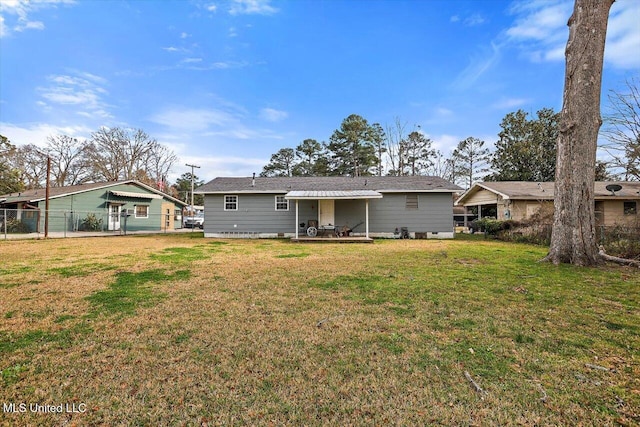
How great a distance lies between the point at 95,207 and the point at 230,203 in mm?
11730

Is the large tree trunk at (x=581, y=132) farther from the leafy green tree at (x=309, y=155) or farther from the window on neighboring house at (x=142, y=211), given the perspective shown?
the leafy green tree at (x=309, y=155)

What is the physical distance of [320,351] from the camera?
112 inches

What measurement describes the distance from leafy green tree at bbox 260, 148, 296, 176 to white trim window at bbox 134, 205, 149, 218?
16850 millimetres

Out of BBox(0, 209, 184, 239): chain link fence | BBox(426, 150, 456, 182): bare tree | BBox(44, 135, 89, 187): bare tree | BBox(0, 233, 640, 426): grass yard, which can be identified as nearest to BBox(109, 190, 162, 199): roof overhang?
BBox(0, 209, 184, 239): chain link fence

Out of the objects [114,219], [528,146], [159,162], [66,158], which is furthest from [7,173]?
[528,146]

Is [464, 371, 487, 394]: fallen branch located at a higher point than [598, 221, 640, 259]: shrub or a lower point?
lower

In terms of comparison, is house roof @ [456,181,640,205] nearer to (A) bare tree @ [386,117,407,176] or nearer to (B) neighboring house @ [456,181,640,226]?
(B) neighboring house @ [456,181,640,226]

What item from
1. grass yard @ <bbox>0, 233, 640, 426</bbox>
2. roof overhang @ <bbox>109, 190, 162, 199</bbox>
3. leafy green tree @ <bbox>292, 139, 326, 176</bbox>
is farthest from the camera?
leafy green tree @ <bbox>292, 139, 326, 176</bbox>

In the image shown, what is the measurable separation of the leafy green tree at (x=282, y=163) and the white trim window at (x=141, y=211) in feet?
55.3

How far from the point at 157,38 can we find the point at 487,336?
17.4 metres

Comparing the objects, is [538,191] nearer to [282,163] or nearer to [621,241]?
[621,241]

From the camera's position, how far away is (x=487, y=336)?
3.18m

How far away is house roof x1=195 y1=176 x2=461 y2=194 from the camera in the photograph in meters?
15.6

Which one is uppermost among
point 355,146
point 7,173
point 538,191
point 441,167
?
point 355,146
